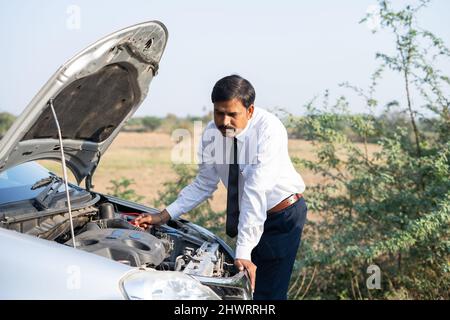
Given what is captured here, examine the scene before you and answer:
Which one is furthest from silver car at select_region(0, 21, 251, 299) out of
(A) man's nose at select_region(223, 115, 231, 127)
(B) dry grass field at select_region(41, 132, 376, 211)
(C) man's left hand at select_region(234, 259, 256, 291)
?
(B) dry grass field at select_region(41, 132, 376, 211)

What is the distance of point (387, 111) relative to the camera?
6527 mm

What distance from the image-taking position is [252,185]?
11.1 ft

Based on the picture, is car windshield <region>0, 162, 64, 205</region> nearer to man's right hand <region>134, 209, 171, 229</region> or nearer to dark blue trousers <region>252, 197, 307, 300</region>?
man's right hand <region>134, 209, 171, 229</region>

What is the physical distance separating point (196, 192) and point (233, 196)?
35 centimetres

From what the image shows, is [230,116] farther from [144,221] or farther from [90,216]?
[90,216]

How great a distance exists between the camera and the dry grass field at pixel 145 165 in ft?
32.1

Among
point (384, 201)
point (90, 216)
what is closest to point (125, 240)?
point (90, 216)

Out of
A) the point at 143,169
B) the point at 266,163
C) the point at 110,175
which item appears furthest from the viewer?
the point at 143,169

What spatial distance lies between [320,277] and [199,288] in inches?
137

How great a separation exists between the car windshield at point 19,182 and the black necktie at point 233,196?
1.16 meters
